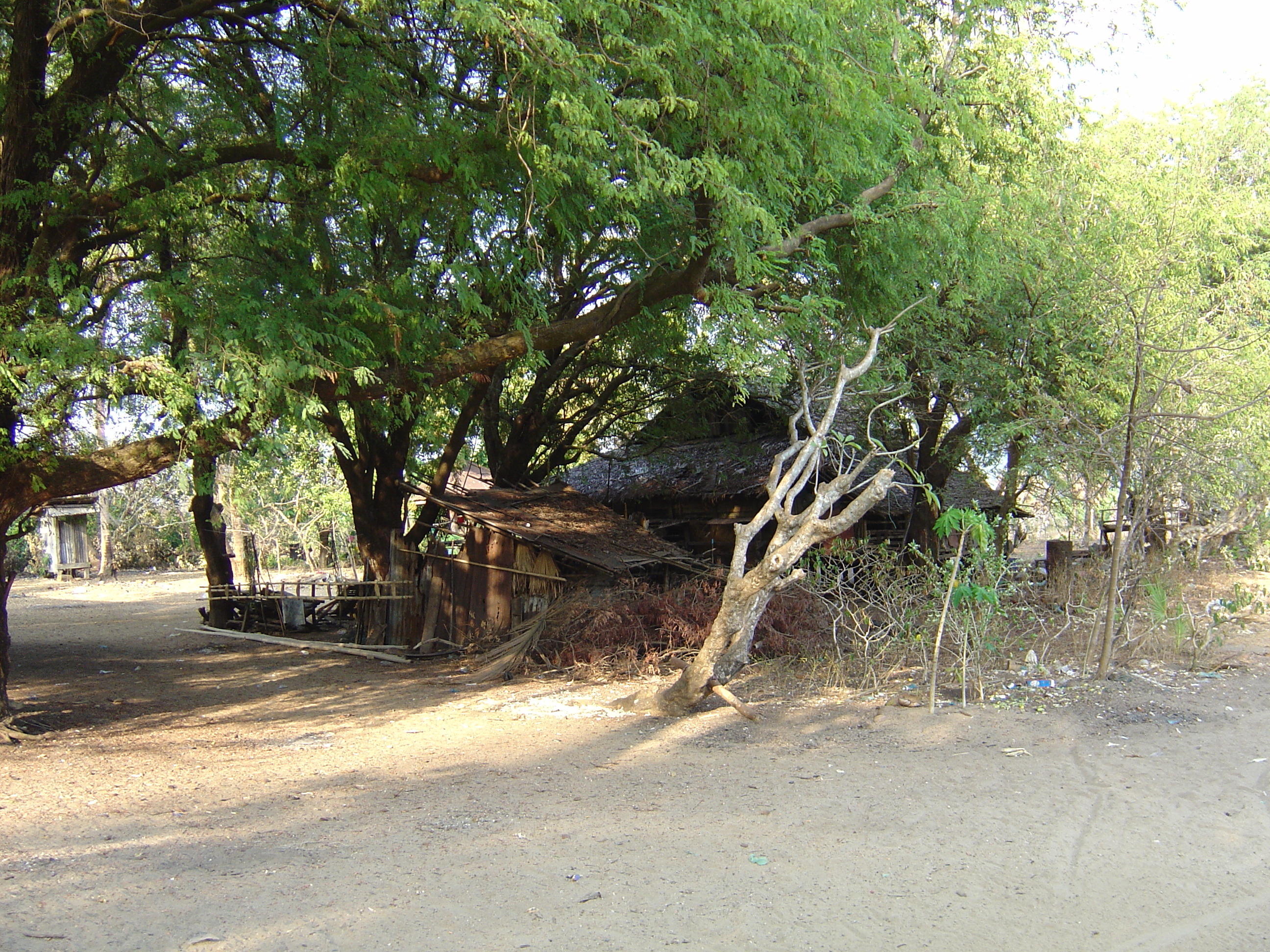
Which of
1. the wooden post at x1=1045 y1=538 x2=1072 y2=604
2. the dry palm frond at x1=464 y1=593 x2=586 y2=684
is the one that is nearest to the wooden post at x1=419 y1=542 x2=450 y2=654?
the dry palm frond at x1=464 y1=593 x2=586 y2=684

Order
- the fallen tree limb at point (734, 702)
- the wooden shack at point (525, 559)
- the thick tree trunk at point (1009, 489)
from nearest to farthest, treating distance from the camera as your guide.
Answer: the fallen tree limb at point (734, 702) < the wooden shack at point (525, 559) < the thick tree trunk at point (1009, 489)

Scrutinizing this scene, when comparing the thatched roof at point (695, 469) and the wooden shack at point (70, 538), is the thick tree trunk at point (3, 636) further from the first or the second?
the wooden shack at point (70, 538)

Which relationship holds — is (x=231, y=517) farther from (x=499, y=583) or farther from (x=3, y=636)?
(x=3, y=636)

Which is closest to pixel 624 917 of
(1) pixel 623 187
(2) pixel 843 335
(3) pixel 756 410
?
(1) pixel 623 187

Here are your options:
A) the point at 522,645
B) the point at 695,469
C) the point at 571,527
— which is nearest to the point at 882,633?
the point at 522,645

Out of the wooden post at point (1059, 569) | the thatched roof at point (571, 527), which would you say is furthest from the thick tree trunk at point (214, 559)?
the wooden post at point (1059, 569)

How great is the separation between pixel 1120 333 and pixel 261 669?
12322mm

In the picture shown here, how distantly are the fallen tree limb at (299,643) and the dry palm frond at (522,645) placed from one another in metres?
2.03

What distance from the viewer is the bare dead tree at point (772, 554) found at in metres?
8.45

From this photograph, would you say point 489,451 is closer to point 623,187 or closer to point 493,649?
point 493,649

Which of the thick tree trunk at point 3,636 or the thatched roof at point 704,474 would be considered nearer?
the thick tree trunk at point 3,636

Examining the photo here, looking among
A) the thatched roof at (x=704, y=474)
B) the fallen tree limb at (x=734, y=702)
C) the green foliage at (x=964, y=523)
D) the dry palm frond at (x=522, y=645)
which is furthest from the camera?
the thatched roof at (x=704, y=474)

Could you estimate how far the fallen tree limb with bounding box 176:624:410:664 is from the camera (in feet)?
45.2

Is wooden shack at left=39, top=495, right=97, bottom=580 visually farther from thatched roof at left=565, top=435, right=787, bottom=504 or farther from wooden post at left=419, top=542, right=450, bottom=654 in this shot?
wooden post at left=419, top=542, right=450, bottom=654
